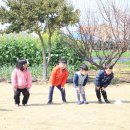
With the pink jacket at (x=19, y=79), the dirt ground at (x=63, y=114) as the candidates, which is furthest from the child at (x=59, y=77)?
the pink jacket at (x=19, y=79)

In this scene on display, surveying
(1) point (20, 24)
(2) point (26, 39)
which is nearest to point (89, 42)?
(2) point (26, 39)

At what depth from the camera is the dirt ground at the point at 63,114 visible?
10.7 meters

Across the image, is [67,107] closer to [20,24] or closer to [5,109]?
[5,109]

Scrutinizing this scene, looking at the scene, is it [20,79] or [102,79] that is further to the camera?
[102,79]

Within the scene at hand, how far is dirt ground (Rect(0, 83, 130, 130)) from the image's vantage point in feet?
35.2

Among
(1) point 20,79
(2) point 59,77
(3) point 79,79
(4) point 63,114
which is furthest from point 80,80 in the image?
(4) point 63,114

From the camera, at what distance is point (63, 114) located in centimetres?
1237

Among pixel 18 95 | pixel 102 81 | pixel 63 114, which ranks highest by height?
pixel 102 81

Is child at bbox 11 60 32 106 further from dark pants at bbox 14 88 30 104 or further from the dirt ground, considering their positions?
the dirt ground

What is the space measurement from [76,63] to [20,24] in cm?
425

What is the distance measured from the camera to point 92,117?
1196cm

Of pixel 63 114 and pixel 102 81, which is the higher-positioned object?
pixel 102 81

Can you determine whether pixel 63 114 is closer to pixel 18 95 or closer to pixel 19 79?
pixel 18 95

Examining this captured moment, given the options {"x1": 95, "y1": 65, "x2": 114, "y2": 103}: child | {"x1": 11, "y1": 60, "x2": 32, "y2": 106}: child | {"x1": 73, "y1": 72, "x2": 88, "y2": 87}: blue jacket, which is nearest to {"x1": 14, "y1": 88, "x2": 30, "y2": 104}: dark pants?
{"x1": 11, "y1": 60, "x2": 32, "y2": 106}: child
